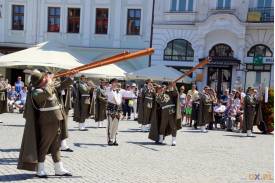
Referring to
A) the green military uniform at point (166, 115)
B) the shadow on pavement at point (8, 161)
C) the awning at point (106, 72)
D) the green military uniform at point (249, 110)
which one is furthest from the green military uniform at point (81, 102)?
the awning at point (106, 72)

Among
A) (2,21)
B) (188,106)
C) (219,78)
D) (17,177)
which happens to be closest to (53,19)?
(2,21)

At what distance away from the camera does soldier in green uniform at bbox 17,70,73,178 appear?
320 inches

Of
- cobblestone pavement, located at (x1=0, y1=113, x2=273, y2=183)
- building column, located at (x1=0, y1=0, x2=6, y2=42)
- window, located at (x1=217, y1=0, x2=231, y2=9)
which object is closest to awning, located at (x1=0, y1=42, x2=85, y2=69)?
cobblestone pavement, located at (x1=0, y1=113, x2=273, y2=183)

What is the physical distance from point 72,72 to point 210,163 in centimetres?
355

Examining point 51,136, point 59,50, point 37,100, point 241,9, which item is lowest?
point 51,136

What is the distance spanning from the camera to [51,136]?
8.23 m

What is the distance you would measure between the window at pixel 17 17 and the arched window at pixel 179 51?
33.3ft

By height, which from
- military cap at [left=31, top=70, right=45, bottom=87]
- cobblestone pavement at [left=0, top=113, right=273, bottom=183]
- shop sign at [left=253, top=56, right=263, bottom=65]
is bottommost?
cobblestone pavement at [left=0, top=113, right=273, bottom=183]

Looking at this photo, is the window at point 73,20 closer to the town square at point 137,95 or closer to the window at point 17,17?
the town square at point 137,95

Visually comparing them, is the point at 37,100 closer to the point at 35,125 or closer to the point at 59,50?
the point at 35,125

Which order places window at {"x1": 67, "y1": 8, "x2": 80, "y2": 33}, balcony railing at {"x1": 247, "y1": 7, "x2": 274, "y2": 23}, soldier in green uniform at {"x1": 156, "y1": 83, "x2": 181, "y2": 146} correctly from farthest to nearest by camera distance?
window at {"x1": 67, "y1": 8, "x2": 80, "y2": 33} → balcony railing at {"x1": 247, "y1": 7, "x2": 274, "y2": 23} → soldier in green uniform at {"x1": 156, "y1": 83, "x2": 181, "y2": 146}

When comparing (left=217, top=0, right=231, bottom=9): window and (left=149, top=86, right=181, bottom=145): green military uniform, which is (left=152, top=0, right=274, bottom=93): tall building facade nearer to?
(left=217, top=0, right=231, bottom=9): window

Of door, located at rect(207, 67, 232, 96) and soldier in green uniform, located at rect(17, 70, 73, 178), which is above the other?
door, located at rect(207, 67, 232, 96)

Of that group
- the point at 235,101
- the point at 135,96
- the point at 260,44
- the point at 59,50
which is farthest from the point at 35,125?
the point at 260,44
